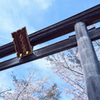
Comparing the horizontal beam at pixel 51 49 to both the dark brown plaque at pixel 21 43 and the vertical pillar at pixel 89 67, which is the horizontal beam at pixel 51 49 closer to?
the dark brown plaque at pixel 21 43

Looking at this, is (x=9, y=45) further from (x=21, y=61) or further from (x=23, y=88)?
(x=23, y=88)

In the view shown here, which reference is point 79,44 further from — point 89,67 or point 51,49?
point 51,49

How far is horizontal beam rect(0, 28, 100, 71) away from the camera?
311 centimetres

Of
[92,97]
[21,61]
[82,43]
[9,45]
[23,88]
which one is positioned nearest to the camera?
[92,97]

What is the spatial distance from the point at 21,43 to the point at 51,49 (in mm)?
1352

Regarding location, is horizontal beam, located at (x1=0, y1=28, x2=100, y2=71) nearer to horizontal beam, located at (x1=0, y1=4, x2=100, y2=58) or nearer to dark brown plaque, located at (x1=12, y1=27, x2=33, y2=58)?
dark brown plaque, located at (x1=12, y1=27, x2=33, y2=58)

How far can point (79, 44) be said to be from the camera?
2715 mm

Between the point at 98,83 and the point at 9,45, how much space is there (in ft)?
12.2

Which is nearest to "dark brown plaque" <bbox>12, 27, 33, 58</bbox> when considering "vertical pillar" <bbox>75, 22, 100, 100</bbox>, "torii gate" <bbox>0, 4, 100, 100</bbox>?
"torii gate" <bbox>0, 4, 100, 100</bbox>

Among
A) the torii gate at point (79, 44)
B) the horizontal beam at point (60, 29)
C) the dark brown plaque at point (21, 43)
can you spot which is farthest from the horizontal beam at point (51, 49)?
the horizontal beam at point (60, 29)

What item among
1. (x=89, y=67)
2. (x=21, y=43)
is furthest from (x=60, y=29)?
(x=89, y=67)

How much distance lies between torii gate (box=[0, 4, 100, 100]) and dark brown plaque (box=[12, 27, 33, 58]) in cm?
19

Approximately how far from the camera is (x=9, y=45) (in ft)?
14.3

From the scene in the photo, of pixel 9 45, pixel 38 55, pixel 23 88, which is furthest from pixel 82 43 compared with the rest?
pixel 23 88
